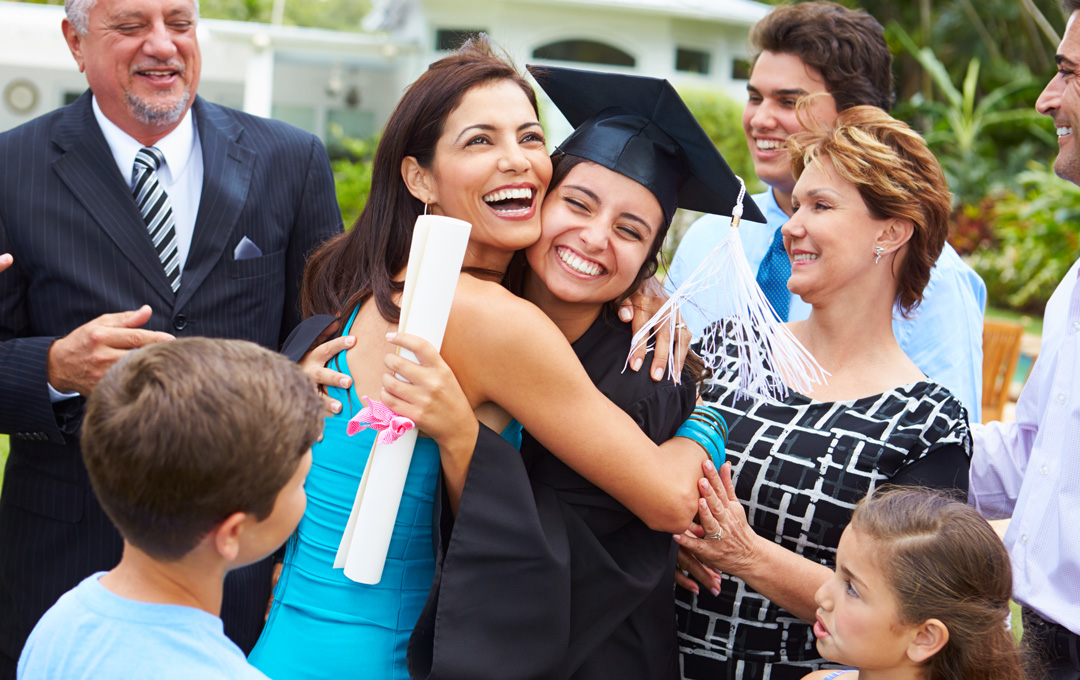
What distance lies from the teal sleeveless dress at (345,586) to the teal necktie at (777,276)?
1.89m

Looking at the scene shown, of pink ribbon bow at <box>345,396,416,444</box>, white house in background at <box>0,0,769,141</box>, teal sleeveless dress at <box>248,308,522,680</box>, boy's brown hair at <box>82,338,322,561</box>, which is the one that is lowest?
white house in background at <box>0,0,769,141</box>

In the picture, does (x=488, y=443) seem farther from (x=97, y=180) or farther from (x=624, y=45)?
(x=624, y=45)

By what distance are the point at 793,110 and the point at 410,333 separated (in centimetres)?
254

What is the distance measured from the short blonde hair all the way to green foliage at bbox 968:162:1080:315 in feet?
36.4

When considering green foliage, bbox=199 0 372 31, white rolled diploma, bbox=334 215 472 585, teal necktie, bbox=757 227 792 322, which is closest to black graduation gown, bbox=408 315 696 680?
white rolled diploma, bbox=334 215 472 585

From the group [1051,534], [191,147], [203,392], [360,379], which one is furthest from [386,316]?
[1051,534]

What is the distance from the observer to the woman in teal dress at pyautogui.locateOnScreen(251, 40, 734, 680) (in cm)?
205

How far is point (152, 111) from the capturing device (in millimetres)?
2896

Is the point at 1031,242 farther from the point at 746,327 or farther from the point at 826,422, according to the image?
the point at 746,327

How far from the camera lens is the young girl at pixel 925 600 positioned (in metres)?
2.05

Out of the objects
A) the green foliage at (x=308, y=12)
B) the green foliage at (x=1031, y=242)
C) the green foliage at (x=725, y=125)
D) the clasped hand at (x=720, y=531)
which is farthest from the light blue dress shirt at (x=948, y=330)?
the green foliage at (x=308, y=12)

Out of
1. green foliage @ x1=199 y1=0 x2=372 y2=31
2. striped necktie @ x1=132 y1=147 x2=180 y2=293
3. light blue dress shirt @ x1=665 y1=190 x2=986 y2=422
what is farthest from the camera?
green foliage @ x1=199 y1=0 x2=372 y2=31

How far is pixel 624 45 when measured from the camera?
19.9 meters

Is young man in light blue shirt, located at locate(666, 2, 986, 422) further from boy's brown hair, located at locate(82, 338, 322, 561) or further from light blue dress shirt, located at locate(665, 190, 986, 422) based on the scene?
boy's brown hair, located at locate(82, 338, 322, 561)
